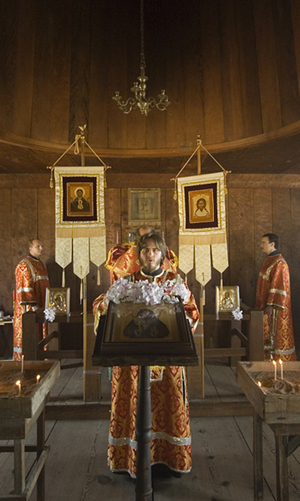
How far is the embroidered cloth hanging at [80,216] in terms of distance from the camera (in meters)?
A: 3.65

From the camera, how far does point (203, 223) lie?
378 centimetres

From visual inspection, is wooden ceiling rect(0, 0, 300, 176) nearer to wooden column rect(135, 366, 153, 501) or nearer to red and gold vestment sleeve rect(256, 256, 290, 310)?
red and gold vestment sleeve rect(256, 256, 290, 310)

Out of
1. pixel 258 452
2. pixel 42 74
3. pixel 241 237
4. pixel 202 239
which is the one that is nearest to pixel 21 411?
pixel 258 452

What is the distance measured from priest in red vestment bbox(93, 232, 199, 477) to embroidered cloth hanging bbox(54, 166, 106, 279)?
131 cm

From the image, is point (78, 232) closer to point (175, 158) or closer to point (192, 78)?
point (175, 158)

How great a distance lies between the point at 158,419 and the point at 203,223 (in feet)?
7.03

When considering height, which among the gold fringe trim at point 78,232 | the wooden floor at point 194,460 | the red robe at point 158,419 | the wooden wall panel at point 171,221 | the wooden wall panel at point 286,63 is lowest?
the wooden floor at point 194,460

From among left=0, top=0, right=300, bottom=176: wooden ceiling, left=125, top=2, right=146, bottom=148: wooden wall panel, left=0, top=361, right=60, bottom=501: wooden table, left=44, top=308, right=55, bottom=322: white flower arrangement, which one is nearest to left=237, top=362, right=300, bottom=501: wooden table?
left=0, top=361, right=60, bottom=501: wooden table

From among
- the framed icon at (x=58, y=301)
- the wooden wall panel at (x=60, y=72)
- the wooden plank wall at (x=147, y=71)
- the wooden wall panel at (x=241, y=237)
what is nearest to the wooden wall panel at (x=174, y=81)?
the wooden plank wall at (x=147, y=71)

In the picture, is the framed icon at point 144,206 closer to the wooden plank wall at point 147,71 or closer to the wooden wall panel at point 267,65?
the wooden plank wall at point 147,71

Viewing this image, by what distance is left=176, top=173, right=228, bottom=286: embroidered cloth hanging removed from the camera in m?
3.69

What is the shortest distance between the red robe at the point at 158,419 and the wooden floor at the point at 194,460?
144 mm

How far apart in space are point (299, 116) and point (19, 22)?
327 cm

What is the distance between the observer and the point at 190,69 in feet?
13.6
